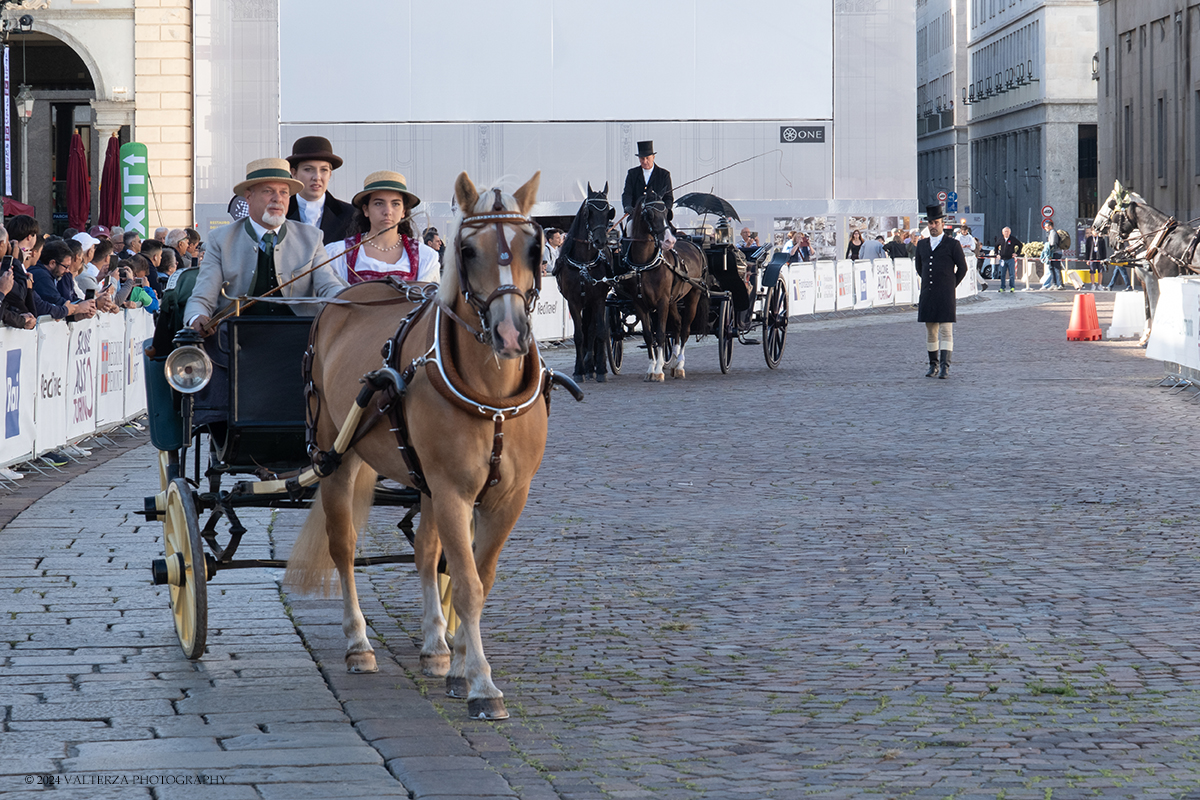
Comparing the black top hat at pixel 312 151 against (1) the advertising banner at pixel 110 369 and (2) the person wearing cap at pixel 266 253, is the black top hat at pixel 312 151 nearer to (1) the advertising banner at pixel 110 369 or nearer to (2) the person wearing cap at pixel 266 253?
(2) the person wearing cap at pixel 266 253

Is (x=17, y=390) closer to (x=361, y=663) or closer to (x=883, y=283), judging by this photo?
(x=361, y=663)

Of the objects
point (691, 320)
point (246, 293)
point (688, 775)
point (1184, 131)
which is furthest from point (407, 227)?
point (1184, 131)

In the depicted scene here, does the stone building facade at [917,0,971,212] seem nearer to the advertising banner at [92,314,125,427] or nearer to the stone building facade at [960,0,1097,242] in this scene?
the stone building facade at [960,0,1097,242]

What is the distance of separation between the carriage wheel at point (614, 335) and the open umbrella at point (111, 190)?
1511 cm

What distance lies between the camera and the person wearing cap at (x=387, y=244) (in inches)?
277

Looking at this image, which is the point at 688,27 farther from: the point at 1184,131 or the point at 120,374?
the point at 120,374

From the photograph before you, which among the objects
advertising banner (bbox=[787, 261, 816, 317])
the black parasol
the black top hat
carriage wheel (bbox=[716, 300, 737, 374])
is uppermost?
the black parasol

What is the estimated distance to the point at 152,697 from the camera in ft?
18.2

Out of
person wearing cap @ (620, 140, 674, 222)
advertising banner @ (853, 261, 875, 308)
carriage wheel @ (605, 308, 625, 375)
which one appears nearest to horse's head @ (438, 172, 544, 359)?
person wearing cap @ (620, 140, 674, 222)

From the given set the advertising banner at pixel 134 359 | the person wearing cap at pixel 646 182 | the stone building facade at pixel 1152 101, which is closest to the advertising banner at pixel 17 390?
the advertising banner at pixel 134 359

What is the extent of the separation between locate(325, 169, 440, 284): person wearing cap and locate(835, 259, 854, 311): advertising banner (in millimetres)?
30392

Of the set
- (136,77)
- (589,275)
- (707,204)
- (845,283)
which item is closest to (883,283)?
(845,283)

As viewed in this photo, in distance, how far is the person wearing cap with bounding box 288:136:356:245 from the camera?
310 inches

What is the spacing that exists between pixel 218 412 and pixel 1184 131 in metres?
54.0
